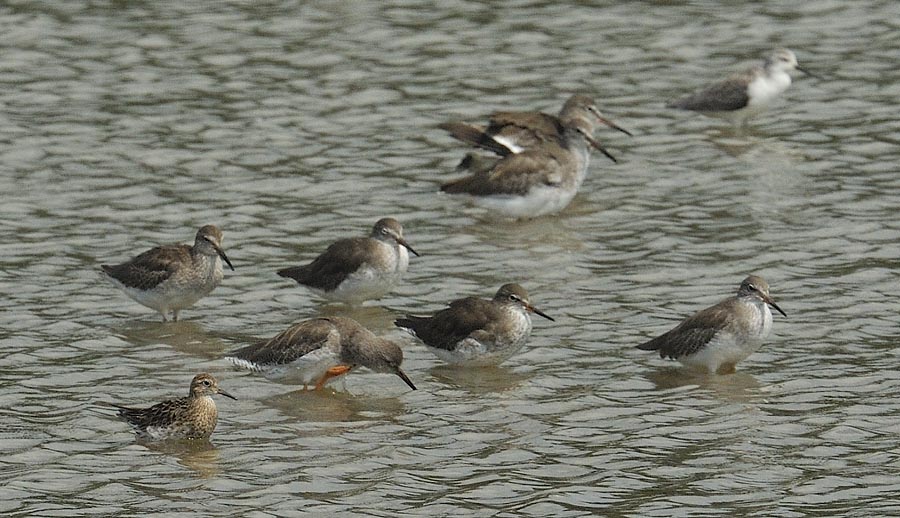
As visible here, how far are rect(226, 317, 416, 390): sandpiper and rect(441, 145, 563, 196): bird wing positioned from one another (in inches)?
202

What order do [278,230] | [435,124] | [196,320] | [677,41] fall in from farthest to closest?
[677,41], [435,124], [278,230], [196,320]

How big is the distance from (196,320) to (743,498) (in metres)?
6.32

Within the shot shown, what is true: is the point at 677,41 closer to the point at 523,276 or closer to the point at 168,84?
the point at 168,84

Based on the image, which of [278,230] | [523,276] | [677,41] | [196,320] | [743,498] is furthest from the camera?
[677,41]

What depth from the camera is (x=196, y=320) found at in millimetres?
16031

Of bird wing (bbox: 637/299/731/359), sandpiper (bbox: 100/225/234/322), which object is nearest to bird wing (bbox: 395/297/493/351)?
bird wing (bbox: 637/299/731/359)

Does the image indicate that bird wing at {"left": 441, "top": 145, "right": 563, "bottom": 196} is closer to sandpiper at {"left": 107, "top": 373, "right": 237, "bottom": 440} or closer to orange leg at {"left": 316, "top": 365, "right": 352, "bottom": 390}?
orange leg at {"left": 316, "top": 365, "right": 352, "bottom": 390}

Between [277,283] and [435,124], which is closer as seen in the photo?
[277,283]

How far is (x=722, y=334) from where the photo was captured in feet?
46.5

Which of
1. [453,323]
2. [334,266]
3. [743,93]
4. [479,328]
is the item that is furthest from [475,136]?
[479,328]

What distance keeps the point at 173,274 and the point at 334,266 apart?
1540mm

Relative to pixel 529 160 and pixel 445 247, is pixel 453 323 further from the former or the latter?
pixel 529 160

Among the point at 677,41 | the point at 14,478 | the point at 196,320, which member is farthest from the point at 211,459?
the point at 677,41

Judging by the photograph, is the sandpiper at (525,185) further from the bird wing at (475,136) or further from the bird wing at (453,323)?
the bird wing at (453,323)
